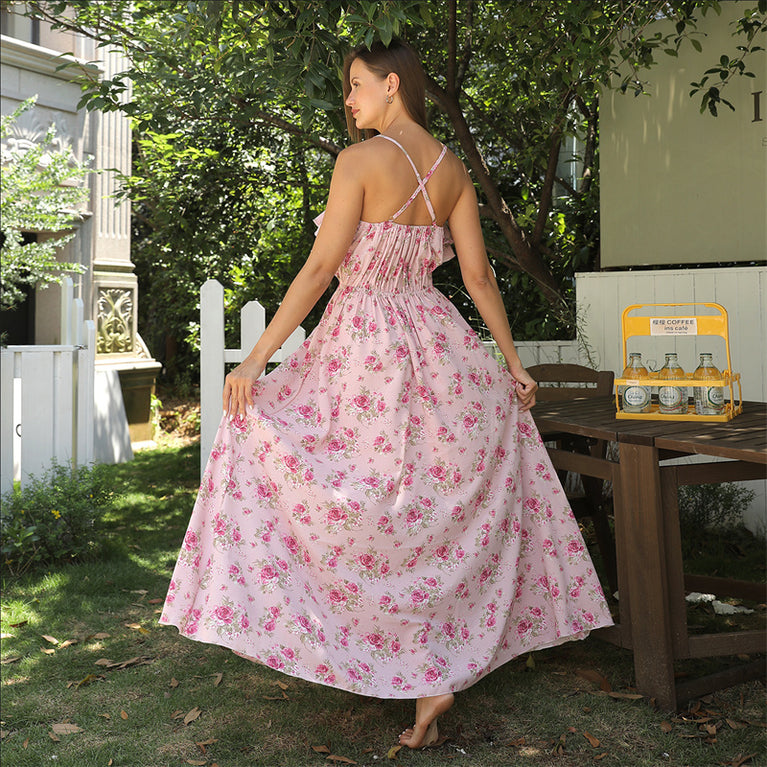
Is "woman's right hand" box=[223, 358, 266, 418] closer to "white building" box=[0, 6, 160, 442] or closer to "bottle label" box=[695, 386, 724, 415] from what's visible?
"bottle label" box=[695, 386, 724, 415]

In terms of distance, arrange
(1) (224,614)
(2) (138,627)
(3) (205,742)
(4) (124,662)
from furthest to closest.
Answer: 1. (2) (138,627)
2. (4) (124,662)
3. (3) (205,742)
4. (1) (224,614)

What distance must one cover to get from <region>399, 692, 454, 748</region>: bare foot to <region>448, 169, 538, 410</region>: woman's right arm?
0.91m

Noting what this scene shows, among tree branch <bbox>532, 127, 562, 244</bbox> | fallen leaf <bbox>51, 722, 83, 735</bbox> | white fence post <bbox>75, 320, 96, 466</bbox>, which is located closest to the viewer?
fallen leaf <bbox>51, 722, 83, 735</bbox>

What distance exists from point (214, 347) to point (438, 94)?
2072mm

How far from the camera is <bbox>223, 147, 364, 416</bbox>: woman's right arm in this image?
2.34 metres

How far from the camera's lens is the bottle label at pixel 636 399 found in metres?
2.76

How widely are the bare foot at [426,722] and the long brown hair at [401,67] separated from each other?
5.46 feet

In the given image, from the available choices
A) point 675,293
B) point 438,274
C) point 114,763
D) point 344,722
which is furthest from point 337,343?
point 438,274

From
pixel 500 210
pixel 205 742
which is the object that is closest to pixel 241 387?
pixel 205 742

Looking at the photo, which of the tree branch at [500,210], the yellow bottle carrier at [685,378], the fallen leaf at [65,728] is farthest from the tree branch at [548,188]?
the fallen leaf at [65,728]

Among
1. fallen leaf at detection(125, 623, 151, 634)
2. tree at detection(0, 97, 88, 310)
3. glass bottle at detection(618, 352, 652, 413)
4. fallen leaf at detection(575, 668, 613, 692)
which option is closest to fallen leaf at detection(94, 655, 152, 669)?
fallen leaf at detection(125, 623, 151, 634)

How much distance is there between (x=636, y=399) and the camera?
2.76 metres

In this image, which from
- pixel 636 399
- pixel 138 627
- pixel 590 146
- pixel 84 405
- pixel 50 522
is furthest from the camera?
pixel 590 146

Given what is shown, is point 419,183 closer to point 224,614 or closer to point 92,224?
point 224,614
